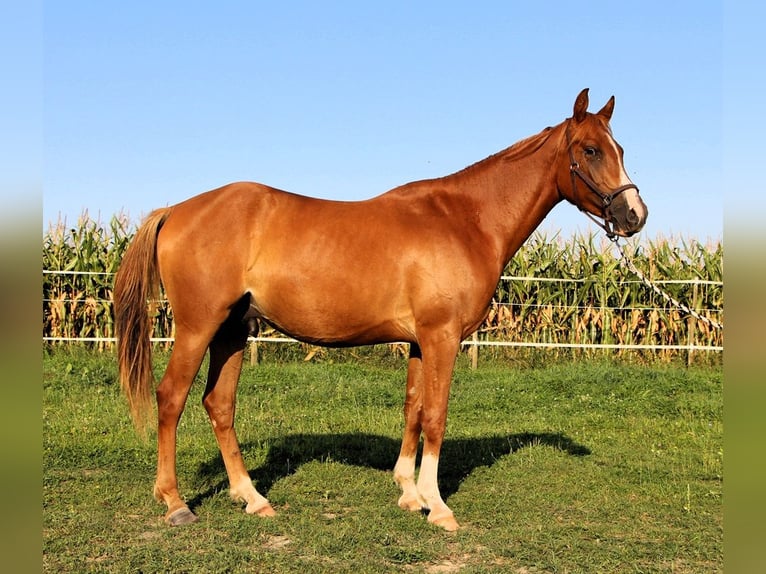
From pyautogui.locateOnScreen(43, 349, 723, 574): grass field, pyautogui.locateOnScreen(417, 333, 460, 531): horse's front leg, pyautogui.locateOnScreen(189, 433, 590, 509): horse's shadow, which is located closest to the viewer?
pyautogui.locateOnScreen(43, 349, 723, 574): grass field

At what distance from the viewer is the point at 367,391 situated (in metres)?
9.50

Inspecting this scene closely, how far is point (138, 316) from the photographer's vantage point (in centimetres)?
496

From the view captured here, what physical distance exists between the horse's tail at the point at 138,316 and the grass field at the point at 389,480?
84 centimetres

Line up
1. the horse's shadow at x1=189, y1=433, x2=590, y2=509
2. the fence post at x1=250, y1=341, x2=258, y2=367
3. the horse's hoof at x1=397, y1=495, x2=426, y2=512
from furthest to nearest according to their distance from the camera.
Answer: the fence post at x1=250, y1=341, x2=258, y2=367 < the horse's shadow at x1=189, y1=433, x2=590, y2=509 < the horse's hoof at x1=397, y1=495, x2=426, y2=512

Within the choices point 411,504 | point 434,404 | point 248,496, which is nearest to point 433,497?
point 411,504

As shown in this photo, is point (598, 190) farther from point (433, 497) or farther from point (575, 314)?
point (575, 314)

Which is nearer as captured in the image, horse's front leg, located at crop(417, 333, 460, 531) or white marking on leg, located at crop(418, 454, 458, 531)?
white marking on leg, located at crop(418, 454, 458, 531)

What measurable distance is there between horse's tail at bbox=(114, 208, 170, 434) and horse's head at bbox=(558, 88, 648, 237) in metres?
3.05

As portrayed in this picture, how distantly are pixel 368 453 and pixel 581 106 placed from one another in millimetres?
3766

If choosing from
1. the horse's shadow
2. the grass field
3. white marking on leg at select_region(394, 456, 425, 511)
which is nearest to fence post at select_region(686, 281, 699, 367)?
the grass field

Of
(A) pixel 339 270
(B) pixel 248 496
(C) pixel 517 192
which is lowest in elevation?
(B) pixel 248 496

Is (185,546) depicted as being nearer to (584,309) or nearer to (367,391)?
(367,391)

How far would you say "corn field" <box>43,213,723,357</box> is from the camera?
13281 mm

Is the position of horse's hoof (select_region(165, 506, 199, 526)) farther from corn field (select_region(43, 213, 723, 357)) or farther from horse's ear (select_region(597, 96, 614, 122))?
corn field (select_region(43, 213, 723, 357))
